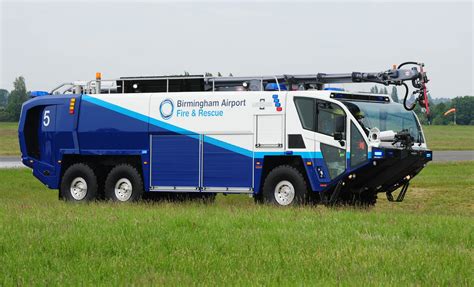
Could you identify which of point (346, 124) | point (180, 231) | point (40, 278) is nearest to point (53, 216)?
point (180, 231)

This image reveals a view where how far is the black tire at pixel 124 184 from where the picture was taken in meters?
19.9

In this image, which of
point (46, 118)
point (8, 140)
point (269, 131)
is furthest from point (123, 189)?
point (8, 140)

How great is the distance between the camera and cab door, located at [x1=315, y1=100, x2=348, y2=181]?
1761cm

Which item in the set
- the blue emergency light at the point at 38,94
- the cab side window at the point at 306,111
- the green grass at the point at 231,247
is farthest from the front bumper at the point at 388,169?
the blue emergency light at the point at 38,94

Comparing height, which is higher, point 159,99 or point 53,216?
point 159,99

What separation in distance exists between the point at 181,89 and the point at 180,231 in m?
8.18

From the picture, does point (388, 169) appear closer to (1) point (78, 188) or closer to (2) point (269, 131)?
(2) point (269, 131)

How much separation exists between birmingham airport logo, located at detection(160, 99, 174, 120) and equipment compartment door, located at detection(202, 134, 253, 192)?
1131mm

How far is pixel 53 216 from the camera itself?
1434cm

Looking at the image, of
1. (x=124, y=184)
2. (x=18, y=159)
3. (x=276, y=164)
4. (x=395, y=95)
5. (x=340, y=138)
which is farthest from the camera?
(x=18, y=159)

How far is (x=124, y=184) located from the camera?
2027 centimetres

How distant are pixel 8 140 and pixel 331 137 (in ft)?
190

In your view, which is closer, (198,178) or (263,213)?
(263,213)

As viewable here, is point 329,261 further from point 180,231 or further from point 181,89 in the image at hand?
point 181,89
